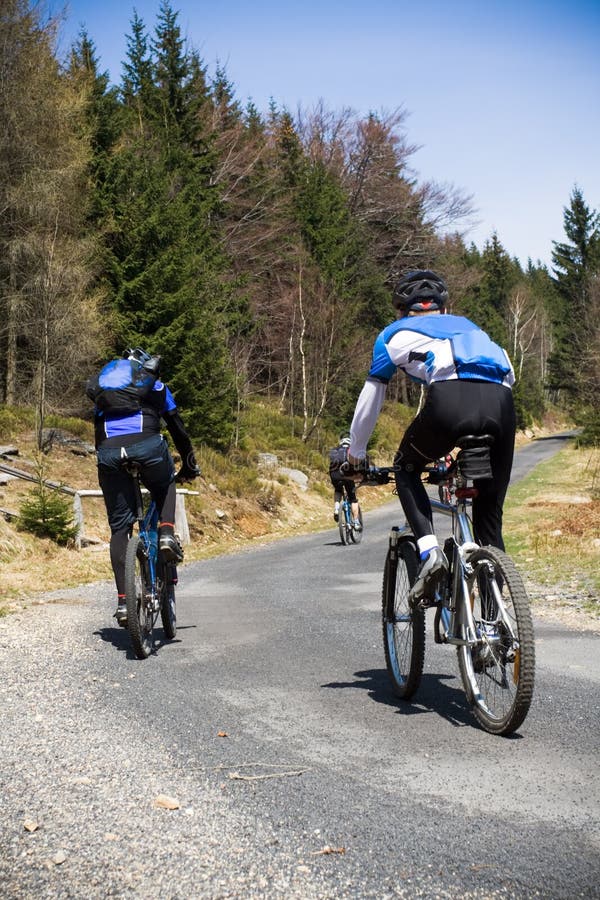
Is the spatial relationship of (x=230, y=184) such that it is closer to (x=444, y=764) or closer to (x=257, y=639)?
(x=257, y=639)

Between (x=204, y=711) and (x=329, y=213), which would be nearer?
(x=204, y=711)

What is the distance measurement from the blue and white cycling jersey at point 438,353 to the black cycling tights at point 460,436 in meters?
0.06

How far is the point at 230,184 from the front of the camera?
36.2 metres

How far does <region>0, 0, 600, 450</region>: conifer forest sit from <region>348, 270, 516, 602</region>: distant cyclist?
1499 cm

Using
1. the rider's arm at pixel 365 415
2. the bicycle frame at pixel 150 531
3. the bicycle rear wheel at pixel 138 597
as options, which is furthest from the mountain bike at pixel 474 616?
the bicycle frame at pixel 150 531

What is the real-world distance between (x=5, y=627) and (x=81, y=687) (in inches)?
93.6

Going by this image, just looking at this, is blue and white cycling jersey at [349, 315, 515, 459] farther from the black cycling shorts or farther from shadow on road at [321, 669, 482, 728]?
the black cycling shorts

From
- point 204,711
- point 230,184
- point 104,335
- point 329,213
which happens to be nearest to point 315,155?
point 329,213

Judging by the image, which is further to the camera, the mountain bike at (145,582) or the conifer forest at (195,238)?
the conifer forest at (195,238)

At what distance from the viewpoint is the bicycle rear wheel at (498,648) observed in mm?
3633

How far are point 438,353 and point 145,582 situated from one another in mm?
3052

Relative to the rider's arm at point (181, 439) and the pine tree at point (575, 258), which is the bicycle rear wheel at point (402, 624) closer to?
the rider's arm at point (181, 439)

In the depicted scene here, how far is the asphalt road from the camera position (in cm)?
257

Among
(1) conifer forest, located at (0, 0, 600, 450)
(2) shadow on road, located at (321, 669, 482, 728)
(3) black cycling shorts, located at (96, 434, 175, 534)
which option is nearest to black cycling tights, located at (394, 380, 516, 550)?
(2) shadow on road, located at (321, 669, 482, 728)
